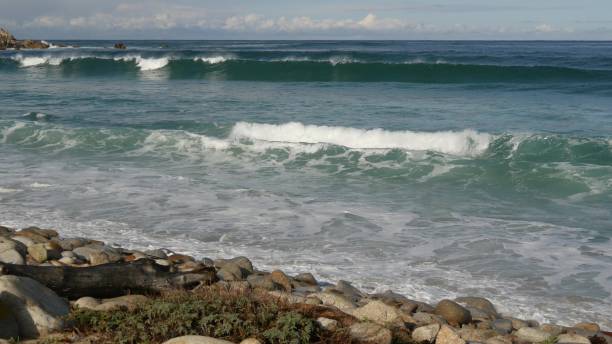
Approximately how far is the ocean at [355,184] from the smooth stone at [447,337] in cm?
200

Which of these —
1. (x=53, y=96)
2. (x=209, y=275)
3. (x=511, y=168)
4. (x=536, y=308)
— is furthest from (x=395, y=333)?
(x=53, y=96)

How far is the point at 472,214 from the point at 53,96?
2362 cm

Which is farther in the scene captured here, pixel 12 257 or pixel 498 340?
pixel 12 257

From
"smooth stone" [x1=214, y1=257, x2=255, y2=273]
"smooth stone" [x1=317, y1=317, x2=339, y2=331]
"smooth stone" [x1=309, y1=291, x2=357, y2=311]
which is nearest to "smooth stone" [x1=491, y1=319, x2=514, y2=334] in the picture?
"smooth stone" [x1=309, y1=291, x2=357, y2=311]

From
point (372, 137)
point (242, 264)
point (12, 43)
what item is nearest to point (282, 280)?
point (242, 264)

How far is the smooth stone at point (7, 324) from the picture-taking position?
434cm

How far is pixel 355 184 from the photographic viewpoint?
499 inches

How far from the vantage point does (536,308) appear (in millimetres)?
6707

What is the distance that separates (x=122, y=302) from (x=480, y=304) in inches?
137

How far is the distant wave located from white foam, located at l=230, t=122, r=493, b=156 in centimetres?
1699

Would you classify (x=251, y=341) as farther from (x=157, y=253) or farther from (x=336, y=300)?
(x=157, y=253)

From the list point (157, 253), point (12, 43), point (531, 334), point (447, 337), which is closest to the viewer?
point (447, 337)

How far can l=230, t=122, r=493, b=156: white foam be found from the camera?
1661 centimetres

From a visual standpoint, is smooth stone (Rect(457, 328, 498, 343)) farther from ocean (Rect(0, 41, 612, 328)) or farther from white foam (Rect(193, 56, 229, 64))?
white foam (Rect(193, 56, 229, 64))
